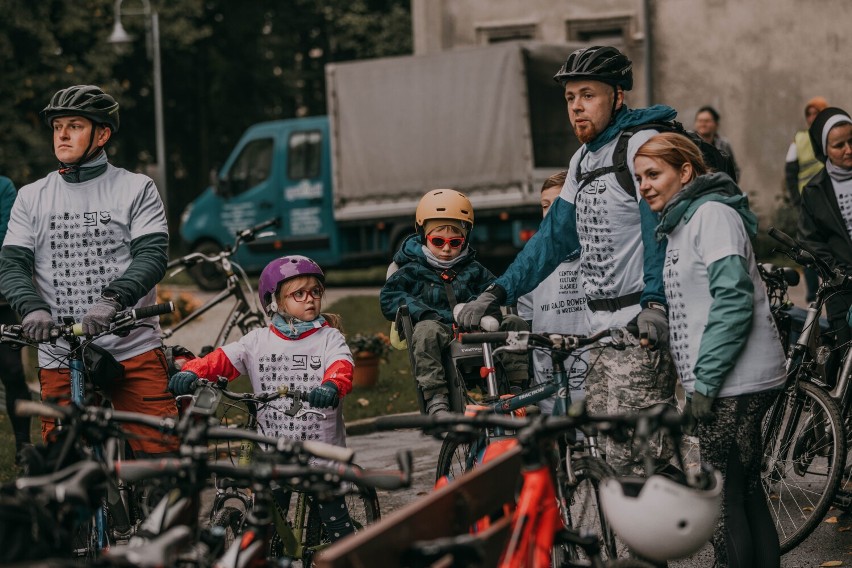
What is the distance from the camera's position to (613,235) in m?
5.63

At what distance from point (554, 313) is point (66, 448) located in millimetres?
3318

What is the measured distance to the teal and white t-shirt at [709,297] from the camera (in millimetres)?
5066

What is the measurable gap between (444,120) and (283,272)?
14.0m

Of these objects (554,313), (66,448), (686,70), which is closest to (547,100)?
(686,70)

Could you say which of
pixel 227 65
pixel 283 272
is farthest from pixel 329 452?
pixel 227 65

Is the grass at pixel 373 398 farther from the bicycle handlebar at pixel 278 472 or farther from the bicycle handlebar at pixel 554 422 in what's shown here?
the bicycle handlebar at pixel 554 422

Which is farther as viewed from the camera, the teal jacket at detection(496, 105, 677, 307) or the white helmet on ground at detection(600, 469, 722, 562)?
the teal jacket at detection(496, 105, 677, 307)

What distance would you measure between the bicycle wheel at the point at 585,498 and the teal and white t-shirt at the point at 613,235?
956 millimetres

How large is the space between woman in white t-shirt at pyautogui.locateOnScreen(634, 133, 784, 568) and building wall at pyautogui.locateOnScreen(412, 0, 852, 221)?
20.1 m

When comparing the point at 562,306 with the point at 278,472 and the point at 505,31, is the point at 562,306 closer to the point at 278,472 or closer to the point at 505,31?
the point at 278,472

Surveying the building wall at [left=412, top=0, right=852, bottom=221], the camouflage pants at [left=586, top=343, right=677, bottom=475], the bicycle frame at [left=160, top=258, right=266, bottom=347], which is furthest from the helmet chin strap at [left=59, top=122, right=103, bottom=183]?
the building wall at [left=412, top=0, right=852, bottom=221]

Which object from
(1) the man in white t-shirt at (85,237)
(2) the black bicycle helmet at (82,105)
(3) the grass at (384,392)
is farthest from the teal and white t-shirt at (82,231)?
(3) the grass at (384,392)

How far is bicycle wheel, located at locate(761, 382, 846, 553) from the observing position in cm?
657

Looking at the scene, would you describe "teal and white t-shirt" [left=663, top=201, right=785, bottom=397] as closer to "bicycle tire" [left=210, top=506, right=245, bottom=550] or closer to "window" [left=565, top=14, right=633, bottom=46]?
"bicycle tire" [left=210, top=506, right=245, bottom=550]
